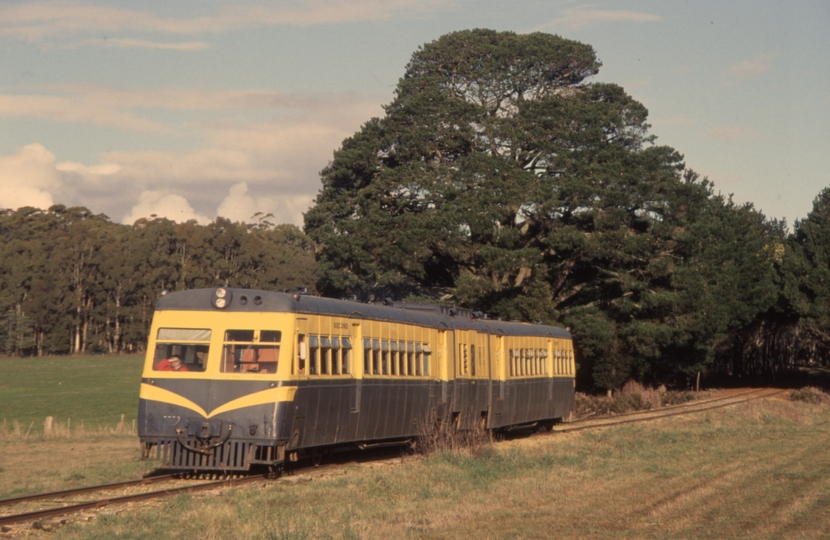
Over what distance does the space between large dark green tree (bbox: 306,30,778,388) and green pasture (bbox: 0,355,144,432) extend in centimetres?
1397

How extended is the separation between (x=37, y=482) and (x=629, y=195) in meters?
35.1

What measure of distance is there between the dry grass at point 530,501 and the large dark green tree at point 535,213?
79.2 ft

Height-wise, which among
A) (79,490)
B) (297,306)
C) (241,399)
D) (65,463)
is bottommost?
(65,463)

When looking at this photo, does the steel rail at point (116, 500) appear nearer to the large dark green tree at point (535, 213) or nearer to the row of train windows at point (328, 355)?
the row of train windows at point (328, 355)

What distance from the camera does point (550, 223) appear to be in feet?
164

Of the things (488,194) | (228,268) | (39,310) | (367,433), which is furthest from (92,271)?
(367,433)

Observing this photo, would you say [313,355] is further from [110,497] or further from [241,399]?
[110,497]

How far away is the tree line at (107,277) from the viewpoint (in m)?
97.0

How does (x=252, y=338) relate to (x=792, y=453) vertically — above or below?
above

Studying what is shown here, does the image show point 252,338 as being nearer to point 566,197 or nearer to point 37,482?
point 37,482

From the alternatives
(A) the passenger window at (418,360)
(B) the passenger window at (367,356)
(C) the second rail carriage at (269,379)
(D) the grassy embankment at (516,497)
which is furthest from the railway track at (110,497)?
(A) the passenger window at (418,360)

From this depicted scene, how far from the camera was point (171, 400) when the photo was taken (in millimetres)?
16703

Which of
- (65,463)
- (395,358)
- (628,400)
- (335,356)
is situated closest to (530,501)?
(335,356)

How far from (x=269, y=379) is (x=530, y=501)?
4498 millimetres
